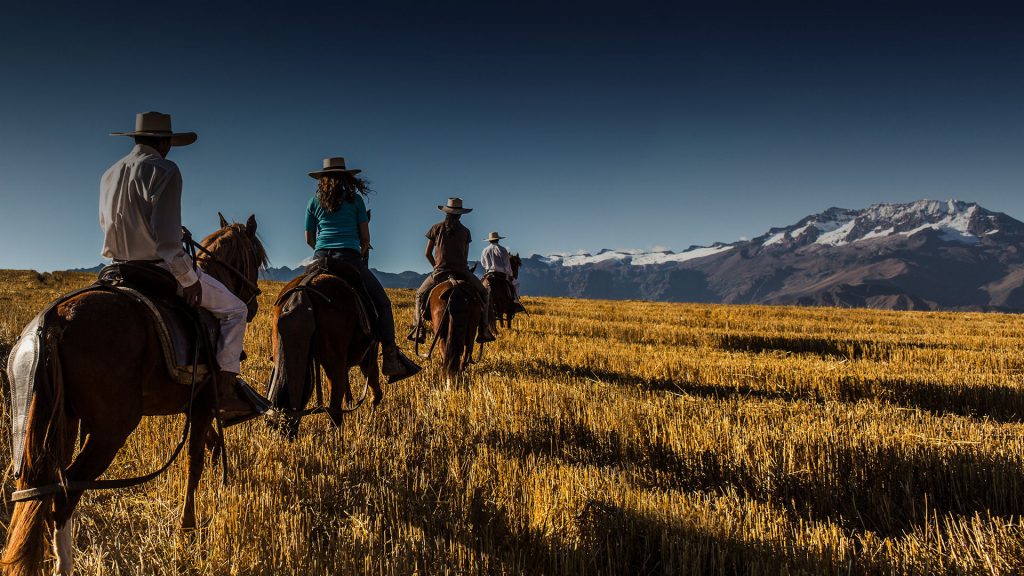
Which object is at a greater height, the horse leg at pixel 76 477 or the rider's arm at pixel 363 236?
the rider's arm at pixel 363 236

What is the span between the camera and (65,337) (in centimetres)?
271

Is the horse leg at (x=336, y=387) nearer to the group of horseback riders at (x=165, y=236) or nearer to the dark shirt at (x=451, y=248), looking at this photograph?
the group of horseback riders at (x=165, y=236)

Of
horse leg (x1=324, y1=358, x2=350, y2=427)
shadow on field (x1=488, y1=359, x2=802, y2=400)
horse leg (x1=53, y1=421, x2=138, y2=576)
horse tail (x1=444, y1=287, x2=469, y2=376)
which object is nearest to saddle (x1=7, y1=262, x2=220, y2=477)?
horse leg (x1=53, y1=421, x2=138, y2=576)

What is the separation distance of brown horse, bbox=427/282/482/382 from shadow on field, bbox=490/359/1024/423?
230 cm

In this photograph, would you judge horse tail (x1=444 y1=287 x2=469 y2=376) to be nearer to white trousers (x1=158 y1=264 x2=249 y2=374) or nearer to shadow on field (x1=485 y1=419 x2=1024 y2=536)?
shadow on field (x1=485 y1=419 x2=1024 y2=536)

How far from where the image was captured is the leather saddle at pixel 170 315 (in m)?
3.16

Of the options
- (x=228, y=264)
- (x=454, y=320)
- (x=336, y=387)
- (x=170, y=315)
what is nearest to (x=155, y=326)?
(x=170, y=315)

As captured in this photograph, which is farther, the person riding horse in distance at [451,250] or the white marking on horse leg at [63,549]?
the person riding horse in distance at [451,250]

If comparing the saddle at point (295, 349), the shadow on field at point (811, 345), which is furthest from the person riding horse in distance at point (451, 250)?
the shadow on field at point (811, 345)

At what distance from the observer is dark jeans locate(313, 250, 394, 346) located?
5977mm

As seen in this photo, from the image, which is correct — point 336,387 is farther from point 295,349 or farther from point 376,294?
point 376,294

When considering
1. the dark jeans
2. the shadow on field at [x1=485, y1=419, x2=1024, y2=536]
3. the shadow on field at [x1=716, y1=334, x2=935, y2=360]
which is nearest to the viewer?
the shadow on field at [x1=485, y1=419, x2=1024, y2=536]

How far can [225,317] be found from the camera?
385 cm

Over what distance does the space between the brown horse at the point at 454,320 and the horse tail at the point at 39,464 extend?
18.3ft
